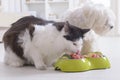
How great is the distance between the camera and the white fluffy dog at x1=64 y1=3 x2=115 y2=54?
52.2 inches

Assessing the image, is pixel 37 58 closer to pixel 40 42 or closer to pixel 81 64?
pixel 40 42

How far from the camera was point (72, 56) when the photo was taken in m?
1.11

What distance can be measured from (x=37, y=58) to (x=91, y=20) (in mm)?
378

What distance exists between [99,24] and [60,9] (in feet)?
8.82

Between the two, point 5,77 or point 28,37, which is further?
point 28,37

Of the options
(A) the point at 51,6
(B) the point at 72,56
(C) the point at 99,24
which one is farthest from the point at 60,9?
(B) the point at 72,56

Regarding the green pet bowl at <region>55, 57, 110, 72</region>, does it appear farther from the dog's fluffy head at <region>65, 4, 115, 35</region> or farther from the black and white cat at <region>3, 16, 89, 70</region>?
the dog's fluffy head at <region>65, 4, 115, 35</region>

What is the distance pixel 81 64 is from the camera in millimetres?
1100

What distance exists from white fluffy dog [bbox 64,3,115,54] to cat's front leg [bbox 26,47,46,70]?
282 mm

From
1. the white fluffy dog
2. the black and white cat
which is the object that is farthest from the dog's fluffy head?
the black and white cat

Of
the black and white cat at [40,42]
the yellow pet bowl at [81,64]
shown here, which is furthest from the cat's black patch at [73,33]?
the yellow pet bowl at [81,64]

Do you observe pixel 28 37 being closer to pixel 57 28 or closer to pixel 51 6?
pixel 57 28

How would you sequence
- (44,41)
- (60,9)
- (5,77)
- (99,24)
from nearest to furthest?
(5,77) → (44,41) → (99,24) → (60,9)

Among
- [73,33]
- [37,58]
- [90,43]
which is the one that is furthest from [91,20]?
[37,58]
